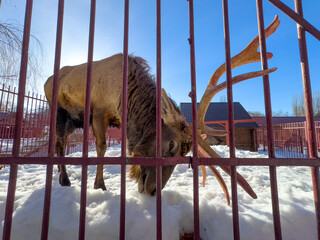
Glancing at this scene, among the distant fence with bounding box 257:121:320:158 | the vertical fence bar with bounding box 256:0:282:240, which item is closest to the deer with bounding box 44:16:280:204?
the vertical fence bar with bounding box 256:0:282:240

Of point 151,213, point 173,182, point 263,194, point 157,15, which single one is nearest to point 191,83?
point 157,15

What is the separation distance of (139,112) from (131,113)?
20cm

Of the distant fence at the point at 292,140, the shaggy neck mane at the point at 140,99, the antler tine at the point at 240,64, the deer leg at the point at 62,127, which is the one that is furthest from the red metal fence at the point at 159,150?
the distant fence at the point at 292,140

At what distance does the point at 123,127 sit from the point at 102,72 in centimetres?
263

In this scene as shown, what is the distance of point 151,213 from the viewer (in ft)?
5.69

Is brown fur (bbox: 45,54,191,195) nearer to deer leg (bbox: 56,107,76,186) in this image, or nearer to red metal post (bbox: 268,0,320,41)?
deer leg (bbox: 56,107,76,186)

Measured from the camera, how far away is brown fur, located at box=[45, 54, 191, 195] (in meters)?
2.49

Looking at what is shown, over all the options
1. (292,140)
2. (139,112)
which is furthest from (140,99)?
(292,140)

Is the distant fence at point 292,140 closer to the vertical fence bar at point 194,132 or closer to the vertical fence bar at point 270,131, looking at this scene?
the vertical fence bar at point 270,131

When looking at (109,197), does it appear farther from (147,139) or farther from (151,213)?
(147,139)

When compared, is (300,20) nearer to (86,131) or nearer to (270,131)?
(270,131)

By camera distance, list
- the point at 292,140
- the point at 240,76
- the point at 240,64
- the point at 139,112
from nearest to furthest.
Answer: the point at 240,76
the point at 240,64
the point at 139,112
the point at 292,140

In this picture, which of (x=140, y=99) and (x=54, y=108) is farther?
(x=140, y=99)

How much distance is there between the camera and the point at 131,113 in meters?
3.24
